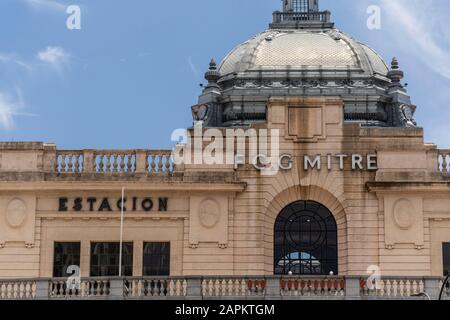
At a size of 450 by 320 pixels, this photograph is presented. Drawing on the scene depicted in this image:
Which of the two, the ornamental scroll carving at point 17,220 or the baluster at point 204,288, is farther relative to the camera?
the ornamental scroll carving at point 17,220

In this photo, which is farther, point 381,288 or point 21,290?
point 21,290

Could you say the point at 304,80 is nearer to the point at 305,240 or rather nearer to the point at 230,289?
the point at 305,240

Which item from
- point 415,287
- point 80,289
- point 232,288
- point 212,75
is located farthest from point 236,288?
point 212,75

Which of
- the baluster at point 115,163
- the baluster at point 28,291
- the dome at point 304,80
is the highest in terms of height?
the dome at point 304,80

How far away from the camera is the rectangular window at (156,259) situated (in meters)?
41.5

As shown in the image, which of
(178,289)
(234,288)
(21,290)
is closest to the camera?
(234,288)

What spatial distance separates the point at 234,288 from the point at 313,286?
303 centimetres

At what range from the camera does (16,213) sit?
4191 cm

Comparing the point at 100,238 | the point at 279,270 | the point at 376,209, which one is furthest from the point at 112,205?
the point at 376,209

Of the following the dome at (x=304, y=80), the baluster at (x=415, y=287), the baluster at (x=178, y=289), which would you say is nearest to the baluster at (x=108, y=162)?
the baluster at (x=178, y=289)

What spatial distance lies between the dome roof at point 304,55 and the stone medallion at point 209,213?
12807 mm

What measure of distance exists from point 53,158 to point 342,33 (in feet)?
71.1

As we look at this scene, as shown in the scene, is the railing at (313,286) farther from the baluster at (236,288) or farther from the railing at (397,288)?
the baluster at (236,288)

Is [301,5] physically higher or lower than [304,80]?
higher
